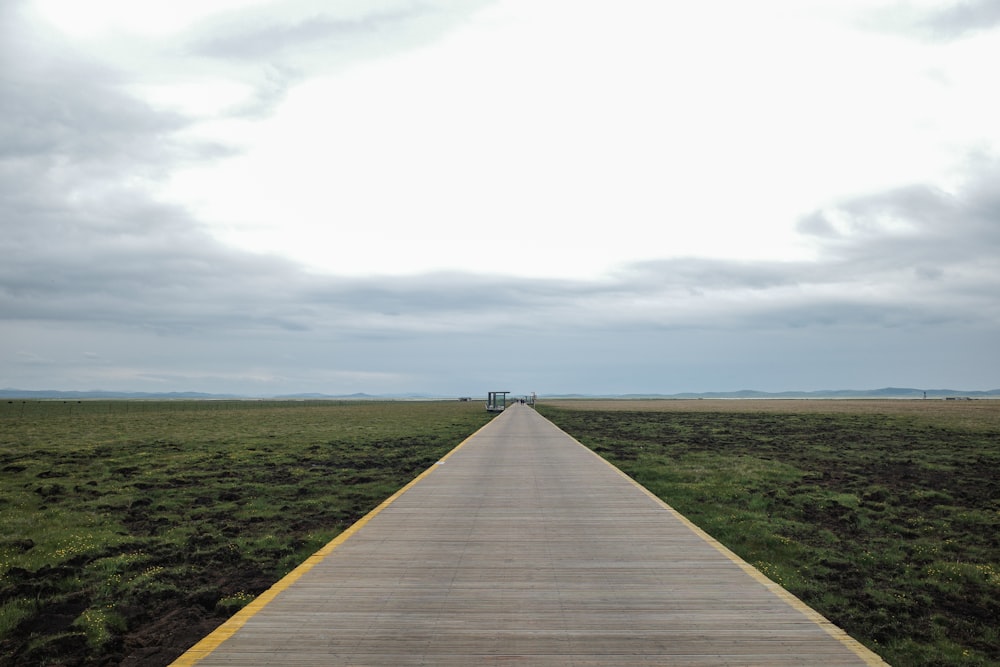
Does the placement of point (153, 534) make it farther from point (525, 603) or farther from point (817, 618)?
point (817, 618)

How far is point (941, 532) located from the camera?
13.5 meters

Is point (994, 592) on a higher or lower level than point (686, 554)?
lower

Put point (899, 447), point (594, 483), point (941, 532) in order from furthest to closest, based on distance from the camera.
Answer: point (899, 447)
point (594, 483)
point (941, 532)

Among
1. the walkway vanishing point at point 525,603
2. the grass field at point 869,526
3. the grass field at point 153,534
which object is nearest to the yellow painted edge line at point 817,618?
the walkway vanishing point at point 525,603

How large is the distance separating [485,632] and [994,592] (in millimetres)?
8236

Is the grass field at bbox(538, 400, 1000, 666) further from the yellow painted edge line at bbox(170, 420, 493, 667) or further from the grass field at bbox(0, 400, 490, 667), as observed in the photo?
the grass field at bbox(0, 400, 490, 667)

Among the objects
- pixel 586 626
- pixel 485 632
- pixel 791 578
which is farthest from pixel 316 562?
pixel 791 578

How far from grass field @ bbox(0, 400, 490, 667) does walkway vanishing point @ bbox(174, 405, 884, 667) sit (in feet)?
4.58

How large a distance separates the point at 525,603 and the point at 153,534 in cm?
903

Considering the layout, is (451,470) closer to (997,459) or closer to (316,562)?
(316,562)

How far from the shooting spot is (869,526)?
13.9 m

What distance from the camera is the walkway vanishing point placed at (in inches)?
235

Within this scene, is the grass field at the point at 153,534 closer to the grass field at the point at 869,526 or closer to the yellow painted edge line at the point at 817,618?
the yellow painted edge line at the point at 817,618

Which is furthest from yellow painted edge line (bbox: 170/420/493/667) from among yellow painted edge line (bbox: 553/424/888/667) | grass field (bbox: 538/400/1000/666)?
grass field (bbox: 538/400/1000/666)
